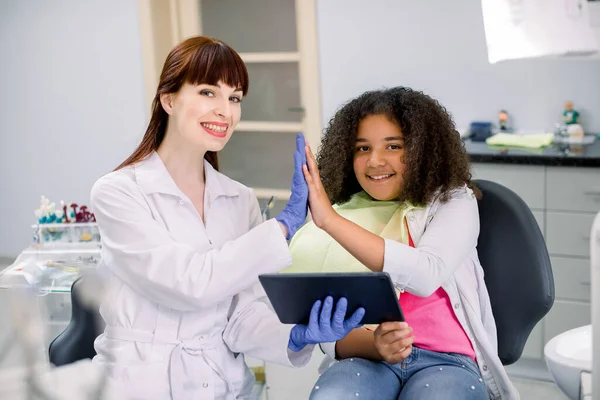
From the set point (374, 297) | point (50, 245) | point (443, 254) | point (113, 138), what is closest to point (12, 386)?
point (374, 297)

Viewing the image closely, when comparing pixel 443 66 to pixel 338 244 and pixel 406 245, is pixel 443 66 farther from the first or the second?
pixel 406 245

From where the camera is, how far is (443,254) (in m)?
1.66

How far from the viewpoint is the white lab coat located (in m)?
1.56

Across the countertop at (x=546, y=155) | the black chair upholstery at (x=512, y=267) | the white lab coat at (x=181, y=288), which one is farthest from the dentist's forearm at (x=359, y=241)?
the countertop at (x=546, y=155)

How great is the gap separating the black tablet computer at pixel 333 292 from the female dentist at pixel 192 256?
3 cm

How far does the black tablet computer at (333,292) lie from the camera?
1.40m

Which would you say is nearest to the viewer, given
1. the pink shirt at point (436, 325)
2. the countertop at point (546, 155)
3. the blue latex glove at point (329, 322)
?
the blue latex glove at point (329, 322)

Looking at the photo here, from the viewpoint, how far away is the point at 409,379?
1.69 metres

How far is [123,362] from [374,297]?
54 centimetres

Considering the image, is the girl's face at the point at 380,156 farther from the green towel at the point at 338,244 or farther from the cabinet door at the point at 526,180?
the cabinet door at the point at 526,180

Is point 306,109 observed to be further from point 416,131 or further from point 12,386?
point 12,386

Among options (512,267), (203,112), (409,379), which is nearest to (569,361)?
(512,267)

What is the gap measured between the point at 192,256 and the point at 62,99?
3.33 meters

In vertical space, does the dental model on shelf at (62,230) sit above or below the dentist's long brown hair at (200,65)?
below
